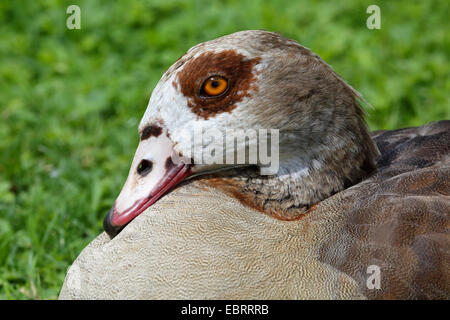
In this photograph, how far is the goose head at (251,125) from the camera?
227cm

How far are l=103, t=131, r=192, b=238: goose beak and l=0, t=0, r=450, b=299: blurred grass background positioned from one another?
74 centimetres

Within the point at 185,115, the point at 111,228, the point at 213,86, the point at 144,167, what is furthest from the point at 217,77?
the point at 111,228

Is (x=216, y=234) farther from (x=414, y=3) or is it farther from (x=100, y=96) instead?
(x=414, y=3)

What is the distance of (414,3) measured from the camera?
5.32 meters

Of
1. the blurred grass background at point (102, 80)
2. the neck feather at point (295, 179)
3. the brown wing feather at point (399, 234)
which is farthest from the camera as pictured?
the blurred grass background at point (102, 80)

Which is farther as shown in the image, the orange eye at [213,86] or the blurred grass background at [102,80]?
the blurred grass background at [102,80]

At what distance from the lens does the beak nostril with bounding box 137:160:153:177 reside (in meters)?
2.32

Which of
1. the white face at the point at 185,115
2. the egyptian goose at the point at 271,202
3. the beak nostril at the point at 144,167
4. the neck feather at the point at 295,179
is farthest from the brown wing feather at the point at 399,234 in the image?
the beak nostril at the point at 144,167

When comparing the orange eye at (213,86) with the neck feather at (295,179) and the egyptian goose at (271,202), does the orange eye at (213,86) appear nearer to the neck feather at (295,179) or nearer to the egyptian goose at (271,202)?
the egyptian goose at (271,202)

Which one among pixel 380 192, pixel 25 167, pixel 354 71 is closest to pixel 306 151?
pixel 380 192

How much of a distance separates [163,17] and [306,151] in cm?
317

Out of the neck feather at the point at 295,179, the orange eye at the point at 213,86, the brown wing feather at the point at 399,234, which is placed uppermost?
the orange eye at the point at 213,86

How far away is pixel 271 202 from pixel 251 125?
31 centimetres

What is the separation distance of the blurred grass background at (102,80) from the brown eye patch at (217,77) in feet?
3.76
